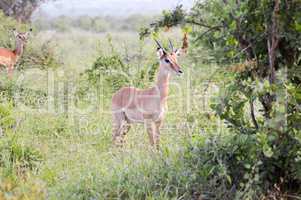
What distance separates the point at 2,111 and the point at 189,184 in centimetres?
317

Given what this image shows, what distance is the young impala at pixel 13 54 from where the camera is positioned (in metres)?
A: 11.1

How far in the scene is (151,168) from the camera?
4.77m

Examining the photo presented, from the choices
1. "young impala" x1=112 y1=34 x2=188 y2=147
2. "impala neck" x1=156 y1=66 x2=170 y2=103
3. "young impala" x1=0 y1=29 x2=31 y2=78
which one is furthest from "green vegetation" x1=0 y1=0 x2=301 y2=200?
"young impala" x1=0 y1=29 x2=31 y2=78

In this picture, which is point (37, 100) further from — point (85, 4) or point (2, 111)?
point (85, 4)

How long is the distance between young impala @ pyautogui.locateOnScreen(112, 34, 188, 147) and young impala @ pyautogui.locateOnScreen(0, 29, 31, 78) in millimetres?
3809

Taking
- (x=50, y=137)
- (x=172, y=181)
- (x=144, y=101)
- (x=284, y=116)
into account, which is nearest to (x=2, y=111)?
(x=50, y=137)

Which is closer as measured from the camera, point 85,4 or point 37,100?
point 37,100

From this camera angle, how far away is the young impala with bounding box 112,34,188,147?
679cm

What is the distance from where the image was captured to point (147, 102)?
22.7ft

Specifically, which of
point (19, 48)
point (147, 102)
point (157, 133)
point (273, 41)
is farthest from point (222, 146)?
point (19, 48)

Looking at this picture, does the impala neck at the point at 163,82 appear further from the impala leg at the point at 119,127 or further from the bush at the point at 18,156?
the bush at the point at 18,156

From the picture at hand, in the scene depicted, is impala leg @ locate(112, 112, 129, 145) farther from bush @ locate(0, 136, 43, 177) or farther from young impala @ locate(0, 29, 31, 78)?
young impala @ locate(0, 29, 31, 78)

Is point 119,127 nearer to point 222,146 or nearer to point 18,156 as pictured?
point 18,156

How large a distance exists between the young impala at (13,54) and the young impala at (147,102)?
3809mm
